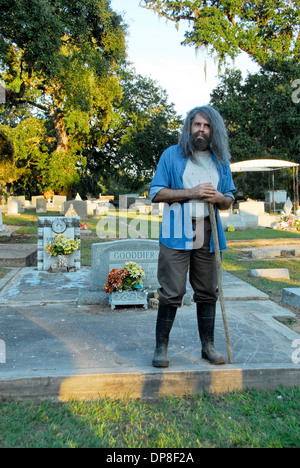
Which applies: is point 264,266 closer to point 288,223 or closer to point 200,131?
point 200,131

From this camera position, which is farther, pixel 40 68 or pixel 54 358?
pixel 40 68

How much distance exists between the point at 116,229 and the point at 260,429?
13.6 metres

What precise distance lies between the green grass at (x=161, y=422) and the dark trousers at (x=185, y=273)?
2.27ft

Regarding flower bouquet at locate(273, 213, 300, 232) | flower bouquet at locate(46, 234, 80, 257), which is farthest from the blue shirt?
flower bouquet at locate(273, 213, 300, 232)

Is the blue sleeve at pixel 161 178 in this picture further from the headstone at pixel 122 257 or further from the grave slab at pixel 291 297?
the grave slab at pixel 291 297

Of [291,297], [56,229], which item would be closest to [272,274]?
[291,297]

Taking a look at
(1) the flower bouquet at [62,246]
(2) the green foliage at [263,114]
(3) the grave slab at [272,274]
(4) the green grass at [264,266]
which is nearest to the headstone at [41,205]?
(2) the green foliage at [263,114]

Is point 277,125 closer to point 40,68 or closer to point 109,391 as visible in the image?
point 40,68

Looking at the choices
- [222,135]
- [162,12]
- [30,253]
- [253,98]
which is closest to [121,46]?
[162,12]

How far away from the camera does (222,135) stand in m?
3.12

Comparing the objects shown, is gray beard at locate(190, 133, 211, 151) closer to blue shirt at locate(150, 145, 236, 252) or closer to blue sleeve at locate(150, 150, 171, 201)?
blue shirt at locate(150, 145, 236, 252)

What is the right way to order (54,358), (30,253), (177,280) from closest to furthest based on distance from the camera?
(177,280) → (54,358) → (30,253)

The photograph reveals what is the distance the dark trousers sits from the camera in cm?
307

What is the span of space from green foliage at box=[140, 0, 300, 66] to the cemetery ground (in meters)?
24.8
